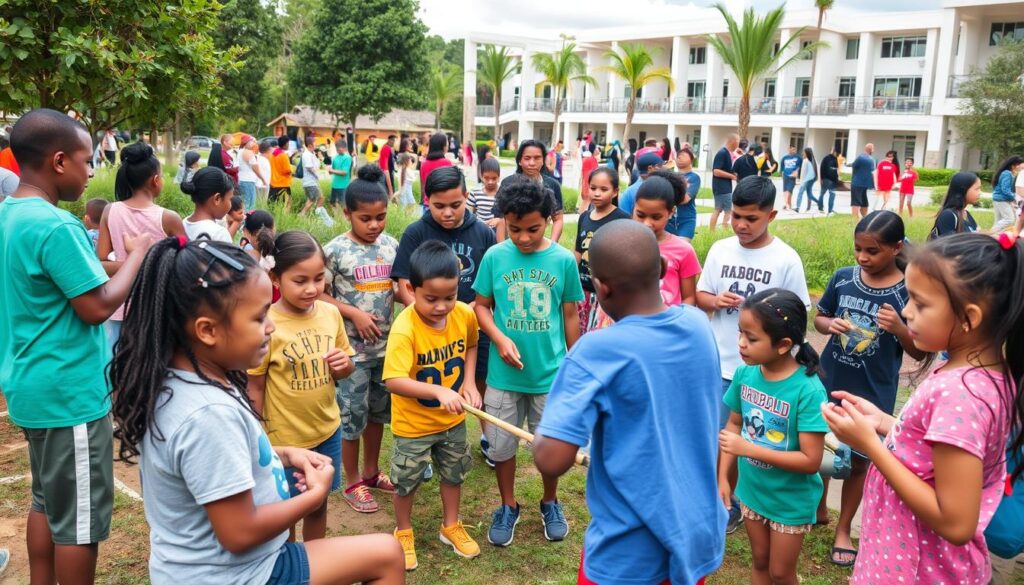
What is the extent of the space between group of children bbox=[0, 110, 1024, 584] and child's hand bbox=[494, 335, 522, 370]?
0.01 m

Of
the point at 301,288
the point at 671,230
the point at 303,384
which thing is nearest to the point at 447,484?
the point at 303,384

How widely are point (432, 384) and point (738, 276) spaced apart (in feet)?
5.92

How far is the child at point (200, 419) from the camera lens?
190 cm

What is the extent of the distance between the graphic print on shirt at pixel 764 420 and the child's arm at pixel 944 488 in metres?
0.98

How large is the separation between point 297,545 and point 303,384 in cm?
120

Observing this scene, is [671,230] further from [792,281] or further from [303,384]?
[303,384]

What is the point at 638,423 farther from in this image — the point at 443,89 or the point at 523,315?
the point at 443,89

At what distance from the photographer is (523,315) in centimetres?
388

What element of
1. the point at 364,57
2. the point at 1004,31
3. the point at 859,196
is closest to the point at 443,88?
the point at 364,57

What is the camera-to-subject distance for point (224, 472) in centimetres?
188

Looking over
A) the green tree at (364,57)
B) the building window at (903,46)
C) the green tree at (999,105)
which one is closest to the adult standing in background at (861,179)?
the green tree at (999,105)

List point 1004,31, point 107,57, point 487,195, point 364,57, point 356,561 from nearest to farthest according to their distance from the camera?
1. point 356,561
2. point 107,57
3. point 487,195
4. point 364,57
5. point 1004,31

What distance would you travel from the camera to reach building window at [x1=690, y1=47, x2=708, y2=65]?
153 ft

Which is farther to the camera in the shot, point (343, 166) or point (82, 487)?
point (343, 166)
